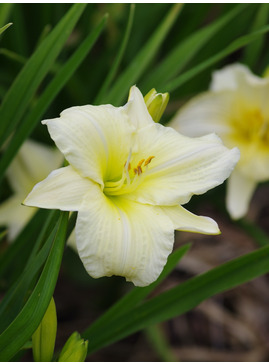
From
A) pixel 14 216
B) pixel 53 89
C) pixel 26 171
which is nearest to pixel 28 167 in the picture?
pixel 26 171

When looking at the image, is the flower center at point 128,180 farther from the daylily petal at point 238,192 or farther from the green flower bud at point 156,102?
the daylily petal at point 238,192

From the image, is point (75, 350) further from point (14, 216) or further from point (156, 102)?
point (14, 216)

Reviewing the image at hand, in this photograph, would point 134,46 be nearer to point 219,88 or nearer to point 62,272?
point 219,88

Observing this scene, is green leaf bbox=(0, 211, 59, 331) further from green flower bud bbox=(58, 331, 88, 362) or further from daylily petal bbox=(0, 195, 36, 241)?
daylily petal bbox=(0, 195, 36, 241)

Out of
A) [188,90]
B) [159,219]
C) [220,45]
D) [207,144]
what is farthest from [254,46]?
[159,219]

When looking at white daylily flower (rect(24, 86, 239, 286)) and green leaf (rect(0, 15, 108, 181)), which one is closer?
white daylily flower (rect(24, 86, 239, 286))

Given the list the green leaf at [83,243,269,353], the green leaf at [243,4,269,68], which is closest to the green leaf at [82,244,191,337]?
the green leaf at [83,243,269,353]
